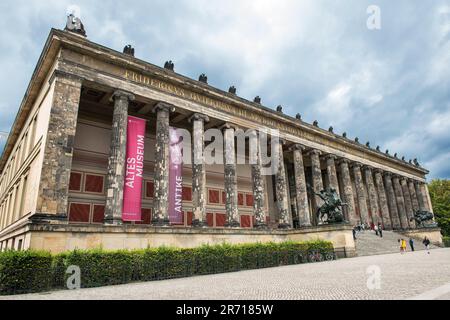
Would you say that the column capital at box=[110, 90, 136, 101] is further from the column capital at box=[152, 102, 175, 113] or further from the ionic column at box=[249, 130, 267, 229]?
the ionic column at box=[249, 130, 267, 229]

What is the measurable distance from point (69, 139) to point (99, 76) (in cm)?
460

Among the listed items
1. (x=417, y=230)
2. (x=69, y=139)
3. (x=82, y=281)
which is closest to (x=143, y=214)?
(x=69, y=139)

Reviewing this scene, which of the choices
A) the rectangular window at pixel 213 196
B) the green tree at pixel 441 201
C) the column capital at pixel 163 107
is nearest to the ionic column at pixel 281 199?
the rectangular window at pixel 213 196

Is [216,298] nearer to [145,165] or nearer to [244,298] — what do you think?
[244,298]

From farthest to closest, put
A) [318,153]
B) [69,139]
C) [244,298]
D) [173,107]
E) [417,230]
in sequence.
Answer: [417,230] → [318,153] → [173,107] → [69,139] → [244,298]

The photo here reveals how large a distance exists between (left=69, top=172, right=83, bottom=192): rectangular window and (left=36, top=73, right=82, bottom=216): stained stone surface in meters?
6.08

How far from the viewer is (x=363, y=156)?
36562 mm

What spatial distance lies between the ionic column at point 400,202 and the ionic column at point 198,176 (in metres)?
33.0

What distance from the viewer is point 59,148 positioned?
1483 centimetres

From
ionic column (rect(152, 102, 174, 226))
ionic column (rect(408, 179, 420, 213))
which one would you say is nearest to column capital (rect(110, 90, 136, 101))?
ionic column (rect(152, 102, 174, 226))

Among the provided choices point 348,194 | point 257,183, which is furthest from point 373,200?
point 257,183

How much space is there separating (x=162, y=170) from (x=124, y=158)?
249 centimetres

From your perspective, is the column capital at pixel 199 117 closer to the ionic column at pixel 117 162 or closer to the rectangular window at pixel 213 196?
the ionic column at pixel 117 162

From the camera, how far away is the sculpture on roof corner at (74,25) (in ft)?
55.2
